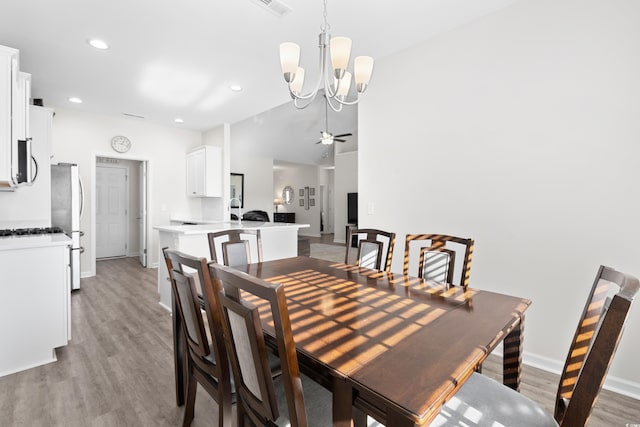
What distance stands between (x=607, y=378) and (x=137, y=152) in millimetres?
6557

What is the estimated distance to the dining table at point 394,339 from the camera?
82 cm

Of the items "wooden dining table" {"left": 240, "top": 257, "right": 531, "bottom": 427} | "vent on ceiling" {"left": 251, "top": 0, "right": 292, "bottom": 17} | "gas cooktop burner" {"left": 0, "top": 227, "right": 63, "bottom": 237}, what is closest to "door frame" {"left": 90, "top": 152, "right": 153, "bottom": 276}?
"gas cooktop burner" {"left": 0, "top": 227, "right": 63, "bottom": 237}

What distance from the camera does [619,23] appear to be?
1.96m

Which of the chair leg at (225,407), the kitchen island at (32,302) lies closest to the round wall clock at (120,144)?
the kitchen island at (32,302)

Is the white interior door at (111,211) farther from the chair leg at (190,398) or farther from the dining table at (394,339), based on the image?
the chair leg at (190,398)

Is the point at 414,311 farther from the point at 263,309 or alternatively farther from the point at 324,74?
the point at 324,74

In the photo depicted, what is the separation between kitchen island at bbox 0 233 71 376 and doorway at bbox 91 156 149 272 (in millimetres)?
4263

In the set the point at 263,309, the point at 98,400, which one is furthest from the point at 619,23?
the point at 98,400

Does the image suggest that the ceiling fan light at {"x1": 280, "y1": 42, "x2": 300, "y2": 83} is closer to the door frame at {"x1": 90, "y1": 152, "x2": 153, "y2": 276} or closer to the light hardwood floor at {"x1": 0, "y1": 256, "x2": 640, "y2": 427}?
the light hardwood floor at {"x1": 0, "y1": 256, "x2": 640, "y2": 427}

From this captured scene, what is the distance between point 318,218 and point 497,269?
9971mm

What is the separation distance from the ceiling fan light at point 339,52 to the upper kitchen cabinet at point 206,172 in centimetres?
428

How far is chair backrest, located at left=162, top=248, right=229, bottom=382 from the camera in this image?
123 centimetres

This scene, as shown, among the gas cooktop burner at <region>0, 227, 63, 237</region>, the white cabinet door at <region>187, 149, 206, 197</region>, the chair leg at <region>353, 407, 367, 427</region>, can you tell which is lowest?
the chair leg at <region>353, 407, 367, 427</region>

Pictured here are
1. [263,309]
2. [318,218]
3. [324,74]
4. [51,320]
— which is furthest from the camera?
[318,218]
